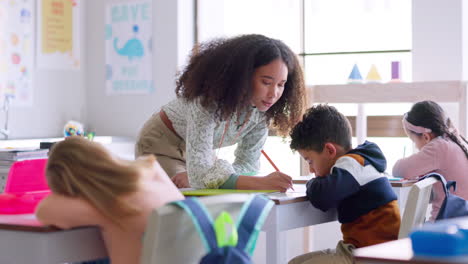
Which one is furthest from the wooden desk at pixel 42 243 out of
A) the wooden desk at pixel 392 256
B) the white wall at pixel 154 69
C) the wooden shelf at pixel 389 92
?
the white wall at pixel 154 69

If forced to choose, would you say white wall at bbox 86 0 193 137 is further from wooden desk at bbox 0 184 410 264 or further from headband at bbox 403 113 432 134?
wooden desk at bbox 0 184 410 264

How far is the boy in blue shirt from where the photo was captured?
2.12m

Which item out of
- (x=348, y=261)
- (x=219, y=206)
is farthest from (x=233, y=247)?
(x=348, y=261)

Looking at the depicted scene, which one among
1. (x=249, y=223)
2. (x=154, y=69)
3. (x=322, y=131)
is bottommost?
(x=249, y=223)

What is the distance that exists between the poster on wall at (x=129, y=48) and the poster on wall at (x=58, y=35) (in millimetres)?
238

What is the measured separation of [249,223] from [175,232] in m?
0.15

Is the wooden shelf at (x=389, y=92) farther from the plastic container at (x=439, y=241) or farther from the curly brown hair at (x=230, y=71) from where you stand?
the plastic container at (x=439, y=241)

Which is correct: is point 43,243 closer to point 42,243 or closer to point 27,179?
point 42,243

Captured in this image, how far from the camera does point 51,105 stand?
512 cm

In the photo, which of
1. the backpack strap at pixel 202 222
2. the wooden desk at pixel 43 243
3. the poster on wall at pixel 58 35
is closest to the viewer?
the backpack strap at pixel 202 222

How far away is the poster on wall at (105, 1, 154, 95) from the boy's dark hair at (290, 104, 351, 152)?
2.91 m

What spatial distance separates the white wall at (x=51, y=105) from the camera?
4.83 meters

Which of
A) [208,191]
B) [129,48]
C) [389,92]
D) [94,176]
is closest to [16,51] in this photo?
[129,48]

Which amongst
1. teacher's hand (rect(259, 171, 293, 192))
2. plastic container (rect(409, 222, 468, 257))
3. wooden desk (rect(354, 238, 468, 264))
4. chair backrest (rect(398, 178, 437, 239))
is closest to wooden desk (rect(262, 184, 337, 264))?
teacher's hand (rect(259, 171, 293, 192))
